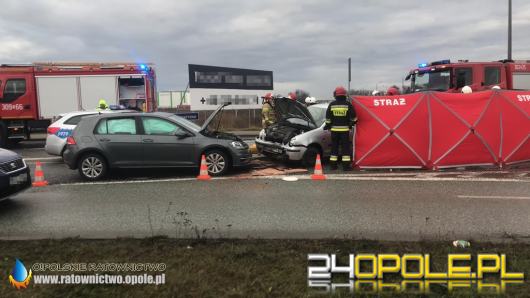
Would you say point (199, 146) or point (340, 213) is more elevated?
point (199, 146)

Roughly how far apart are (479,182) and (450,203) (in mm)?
2143

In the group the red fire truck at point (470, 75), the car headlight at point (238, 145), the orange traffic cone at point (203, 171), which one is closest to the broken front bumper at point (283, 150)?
the car headlight at point (238, 145)

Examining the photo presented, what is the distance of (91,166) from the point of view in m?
8.91

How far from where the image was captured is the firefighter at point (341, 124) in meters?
9.43

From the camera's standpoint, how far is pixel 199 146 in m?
9.08

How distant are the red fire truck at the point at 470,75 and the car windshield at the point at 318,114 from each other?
16.4ft

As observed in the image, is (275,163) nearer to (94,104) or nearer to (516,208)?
(516,208)

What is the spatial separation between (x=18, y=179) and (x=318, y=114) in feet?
22.7

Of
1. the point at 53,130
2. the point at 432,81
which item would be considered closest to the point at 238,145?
the point at 53,130

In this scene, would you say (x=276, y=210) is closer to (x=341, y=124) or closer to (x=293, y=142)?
(x=293, y=142)

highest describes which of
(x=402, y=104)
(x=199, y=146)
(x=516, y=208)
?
(x=402, y=104)

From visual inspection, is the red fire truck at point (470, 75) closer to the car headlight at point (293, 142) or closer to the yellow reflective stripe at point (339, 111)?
the yellow reflective stripe at point (339, 111)

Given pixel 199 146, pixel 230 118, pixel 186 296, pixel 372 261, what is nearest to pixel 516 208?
pixel 372 261

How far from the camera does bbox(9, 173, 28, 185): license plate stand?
6.19m
